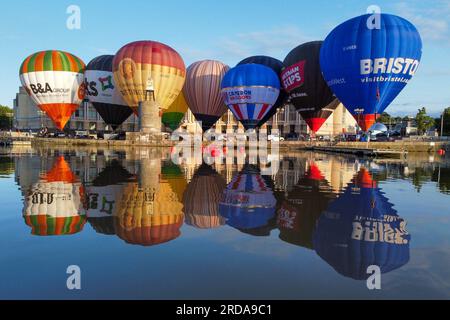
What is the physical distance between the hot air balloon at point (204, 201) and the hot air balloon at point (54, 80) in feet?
142

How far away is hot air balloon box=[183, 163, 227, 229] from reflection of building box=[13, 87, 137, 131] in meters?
86.0

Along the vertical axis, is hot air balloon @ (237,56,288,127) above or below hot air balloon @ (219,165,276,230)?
above

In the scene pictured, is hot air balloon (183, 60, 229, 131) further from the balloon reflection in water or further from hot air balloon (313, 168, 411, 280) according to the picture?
hot air balloon (313, 168, 411, 280)

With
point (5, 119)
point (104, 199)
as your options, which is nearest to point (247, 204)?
point (104, 199)

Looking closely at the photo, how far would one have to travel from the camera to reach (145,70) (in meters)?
46.8

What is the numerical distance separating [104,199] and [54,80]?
4736 centimetres

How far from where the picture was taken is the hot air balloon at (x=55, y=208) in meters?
8.20

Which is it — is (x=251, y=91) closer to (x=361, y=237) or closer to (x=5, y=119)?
(x=361, y=237)

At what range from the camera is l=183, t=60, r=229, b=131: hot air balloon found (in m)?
55.1

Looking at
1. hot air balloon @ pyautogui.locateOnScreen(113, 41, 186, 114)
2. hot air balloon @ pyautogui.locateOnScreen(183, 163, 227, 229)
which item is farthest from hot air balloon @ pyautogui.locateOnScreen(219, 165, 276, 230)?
hot air balloon @ pyautogui.locateOnScreen(113, 41, 186, 114)

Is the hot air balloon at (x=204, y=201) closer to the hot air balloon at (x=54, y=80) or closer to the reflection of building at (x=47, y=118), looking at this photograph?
the hot air balloon at (x=54, y=80)
